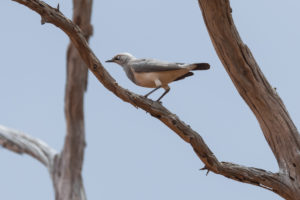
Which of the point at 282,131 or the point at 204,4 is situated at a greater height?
the point at 204,4

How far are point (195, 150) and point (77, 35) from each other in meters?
1.44

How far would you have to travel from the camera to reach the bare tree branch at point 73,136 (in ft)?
29.3

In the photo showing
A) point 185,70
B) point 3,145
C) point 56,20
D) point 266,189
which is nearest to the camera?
point 56,20

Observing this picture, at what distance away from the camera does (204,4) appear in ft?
13.5

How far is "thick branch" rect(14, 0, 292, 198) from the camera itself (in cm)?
408

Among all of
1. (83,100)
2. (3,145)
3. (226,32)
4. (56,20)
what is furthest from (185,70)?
(3,145)

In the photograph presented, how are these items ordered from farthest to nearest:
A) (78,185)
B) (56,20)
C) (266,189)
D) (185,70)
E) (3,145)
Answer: (3,145) → (78,185) → (185,70) → (266,189) → (56,20)

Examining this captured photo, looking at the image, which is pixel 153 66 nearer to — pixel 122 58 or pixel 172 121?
pixel 122 58

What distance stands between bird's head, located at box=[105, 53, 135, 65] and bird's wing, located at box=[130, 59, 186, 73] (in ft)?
1.72

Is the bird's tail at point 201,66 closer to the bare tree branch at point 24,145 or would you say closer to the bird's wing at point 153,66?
the bird's wing at point 153,66

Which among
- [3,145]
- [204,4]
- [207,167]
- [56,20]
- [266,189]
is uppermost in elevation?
[3,145]

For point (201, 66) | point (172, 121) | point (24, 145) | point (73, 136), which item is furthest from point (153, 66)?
point (24, 145)

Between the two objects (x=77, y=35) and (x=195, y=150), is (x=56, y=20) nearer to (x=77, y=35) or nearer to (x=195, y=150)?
(x=77, y=35)

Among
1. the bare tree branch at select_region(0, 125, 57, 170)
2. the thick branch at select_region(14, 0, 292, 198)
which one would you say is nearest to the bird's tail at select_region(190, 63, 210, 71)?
the thick branch at select_region(14, 0, 292, 198)
